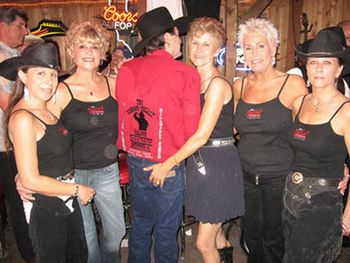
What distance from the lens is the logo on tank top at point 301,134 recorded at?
2.08 metres

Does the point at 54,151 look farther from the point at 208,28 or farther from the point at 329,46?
the point at 329,46

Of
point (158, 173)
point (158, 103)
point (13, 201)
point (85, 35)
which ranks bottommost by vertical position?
point (13, 201)

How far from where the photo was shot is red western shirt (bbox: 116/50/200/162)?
7.20 feet

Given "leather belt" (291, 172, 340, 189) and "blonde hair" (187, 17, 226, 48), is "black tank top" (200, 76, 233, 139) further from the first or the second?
"leather belt" (291, 172, 340, 189)

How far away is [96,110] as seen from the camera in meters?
2.37

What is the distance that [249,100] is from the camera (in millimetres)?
2496

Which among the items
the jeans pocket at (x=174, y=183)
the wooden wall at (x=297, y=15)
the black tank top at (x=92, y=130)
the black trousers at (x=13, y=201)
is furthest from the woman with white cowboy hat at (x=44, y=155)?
the wooden wall at (x=297, y=15)

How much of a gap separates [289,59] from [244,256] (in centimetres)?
418

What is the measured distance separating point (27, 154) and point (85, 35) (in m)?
1.02

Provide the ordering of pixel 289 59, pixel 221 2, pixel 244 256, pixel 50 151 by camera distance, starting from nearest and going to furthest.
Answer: pixel 50 151
pixel 244 256
pixel 221 2
pixel 289 59

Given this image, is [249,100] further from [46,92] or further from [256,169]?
[46,92]

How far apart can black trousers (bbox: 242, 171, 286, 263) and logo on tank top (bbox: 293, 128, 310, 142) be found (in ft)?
1.36

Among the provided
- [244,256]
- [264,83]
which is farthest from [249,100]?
[244,256]

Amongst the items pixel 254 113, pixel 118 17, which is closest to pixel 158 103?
pixel 254 113
